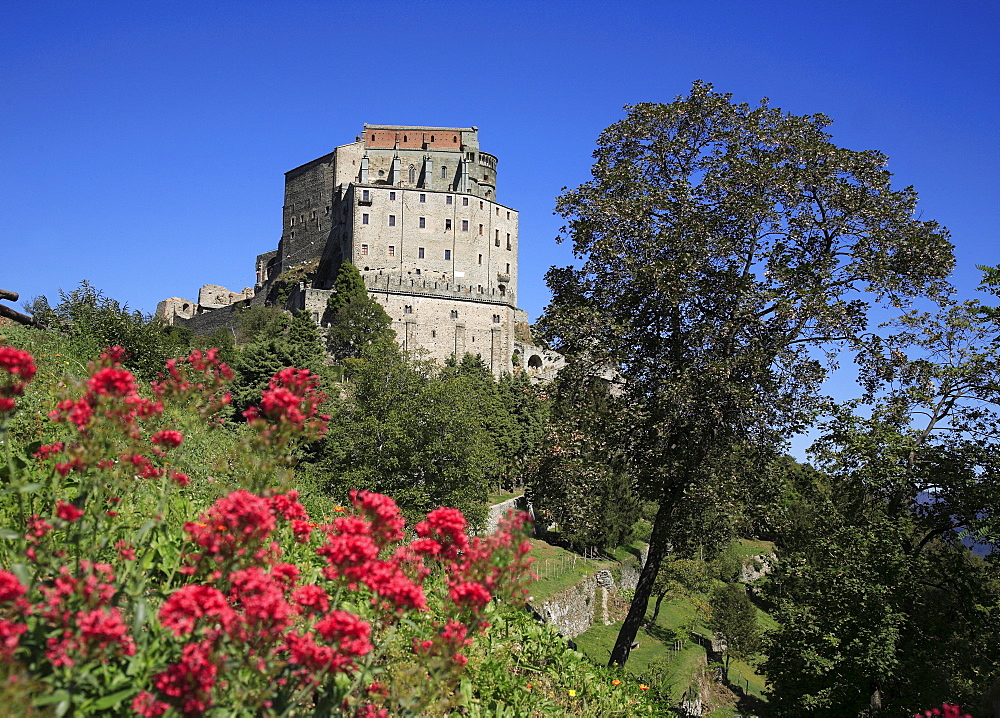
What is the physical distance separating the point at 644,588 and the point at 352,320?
55.8m

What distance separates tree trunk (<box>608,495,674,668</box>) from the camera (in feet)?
42.3

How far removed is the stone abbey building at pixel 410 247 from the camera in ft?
250

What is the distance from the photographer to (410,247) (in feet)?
275

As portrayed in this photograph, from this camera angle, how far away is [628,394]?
41.8 feet

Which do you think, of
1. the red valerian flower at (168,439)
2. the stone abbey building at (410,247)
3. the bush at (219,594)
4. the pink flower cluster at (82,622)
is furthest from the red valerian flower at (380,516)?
the stone abbey building at (410,247)

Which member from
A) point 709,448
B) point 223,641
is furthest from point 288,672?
point 709,448

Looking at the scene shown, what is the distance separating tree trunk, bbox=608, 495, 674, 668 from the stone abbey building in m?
55.8

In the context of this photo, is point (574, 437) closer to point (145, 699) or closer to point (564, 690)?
point (564, 690)

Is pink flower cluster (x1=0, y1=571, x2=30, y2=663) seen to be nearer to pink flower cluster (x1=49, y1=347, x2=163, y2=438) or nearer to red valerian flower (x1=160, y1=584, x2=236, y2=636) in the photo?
red valerian flower (x1=160, y1=584, x2=236, y2=636)

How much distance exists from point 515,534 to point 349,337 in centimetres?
6153

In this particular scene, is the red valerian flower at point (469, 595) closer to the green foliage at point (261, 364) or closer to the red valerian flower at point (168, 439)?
the red valerian flower at point (168, 439)

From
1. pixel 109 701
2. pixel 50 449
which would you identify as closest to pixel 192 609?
pixel 109 701

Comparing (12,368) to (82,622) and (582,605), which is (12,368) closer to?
(82,622)

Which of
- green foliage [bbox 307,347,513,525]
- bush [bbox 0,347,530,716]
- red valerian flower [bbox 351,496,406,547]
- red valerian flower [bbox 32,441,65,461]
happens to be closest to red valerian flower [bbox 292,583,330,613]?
bush [bbox 0,347,530,716]
